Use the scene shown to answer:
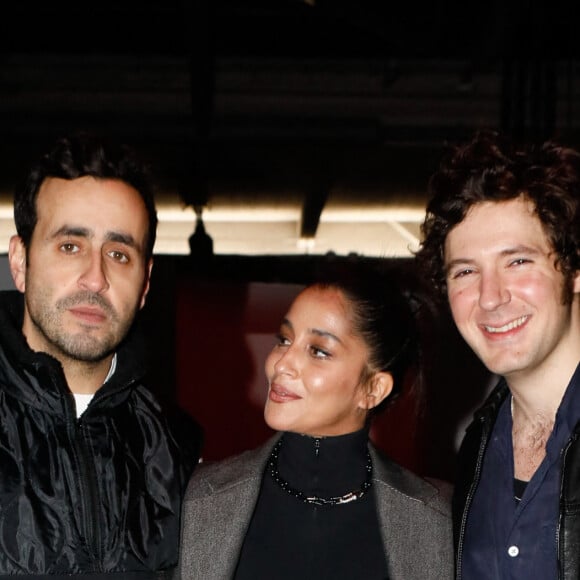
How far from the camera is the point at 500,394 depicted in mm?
2162

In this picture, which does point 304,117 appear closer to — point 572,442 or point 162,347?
point 162,347

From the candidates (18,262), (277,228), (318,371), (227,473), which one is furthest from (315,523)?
(277,228)

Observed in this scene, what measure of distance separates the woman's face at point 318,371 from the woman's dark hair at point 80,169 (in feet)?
1.22

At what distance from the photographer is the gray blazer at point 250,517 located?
1.99 metres

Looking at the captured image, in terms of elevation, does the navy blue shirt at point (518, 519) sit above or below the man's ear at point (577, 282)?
below

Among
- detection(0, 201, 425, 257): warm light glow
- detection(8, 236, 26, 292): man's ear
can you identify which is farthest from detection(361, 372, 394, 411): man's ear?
detection(0, 201, 425, 257): warm light glow

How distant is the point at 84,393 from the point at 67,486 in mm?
210

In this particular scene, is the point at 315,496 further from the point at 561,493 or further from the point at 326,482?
the point at 561,493

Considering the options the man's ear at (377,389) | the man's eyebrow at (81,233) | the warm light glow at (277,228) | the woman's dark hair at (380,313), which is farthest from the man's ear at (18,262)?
the warm light glow at (277,228)

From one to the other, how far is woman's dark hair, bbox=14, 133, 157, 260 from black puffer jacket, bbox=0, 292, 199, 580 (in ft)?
0.86

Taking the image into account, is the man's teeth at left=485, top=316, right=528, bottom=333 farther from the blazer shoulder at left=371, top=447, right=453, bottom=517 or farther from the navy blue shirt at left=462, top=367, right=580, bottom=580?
the blazer shoulder at left=371, top=447, right=453, bottom=517

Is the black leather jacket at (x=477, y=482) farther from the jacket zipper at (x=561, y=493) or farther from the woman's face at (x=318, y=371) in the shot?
the woman's face at (x=318, y=371)

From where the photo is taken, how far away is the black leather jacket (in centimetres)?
175

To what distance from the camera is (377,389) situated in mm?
2260
